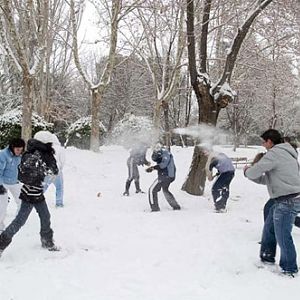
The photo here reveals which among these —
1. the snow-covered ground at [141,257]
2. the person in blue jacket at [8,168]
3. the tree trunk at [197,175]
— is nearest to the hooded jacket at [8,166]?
the person in blue jacket at [8,168]

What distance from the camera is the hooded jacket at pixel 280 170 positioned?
16.2 ft

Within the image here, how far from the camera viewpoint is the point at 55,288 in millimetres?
4340

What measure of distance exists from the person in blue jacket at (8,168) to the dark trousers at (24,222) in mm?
902

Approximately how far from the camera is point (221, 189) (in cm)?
890

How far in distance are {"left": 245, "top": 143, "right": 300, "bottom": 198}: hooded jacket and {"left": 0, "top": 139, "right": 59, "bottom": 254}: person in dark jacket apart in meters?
2.52

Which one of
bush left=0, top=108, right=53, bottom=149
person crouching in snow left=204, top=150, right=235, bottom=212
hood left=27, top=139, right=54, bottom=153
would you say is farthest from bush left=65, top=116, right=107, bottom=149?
hood left=27, top=139, right=54, bottom=153

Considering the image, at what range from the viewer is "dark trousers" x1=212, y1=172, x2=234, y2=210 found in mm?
8867

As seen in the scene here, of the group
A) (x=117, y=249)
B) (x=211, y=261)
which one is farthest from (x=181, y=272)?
(x=117, y=249)

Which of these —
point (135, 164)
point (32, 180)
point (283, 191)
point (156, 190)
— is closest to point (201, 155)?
point (135, 164)

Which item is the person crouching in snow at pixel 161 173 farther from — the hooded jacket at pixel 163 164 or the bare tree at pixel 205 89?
the bare tree at pixel 205 89

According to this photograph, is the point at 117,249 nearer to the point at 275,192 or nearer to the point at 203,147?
the point at 275,192

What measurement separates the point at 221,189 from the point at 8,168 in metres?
4.42

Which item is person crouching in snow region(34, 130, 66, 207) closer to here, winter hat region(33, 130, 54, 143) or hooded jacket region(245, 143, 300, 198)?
winter hat region(33, 130, 54, 143)

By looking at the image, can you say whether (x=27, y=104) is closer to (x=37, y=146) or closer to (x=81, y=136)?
(x=37, y=146)
